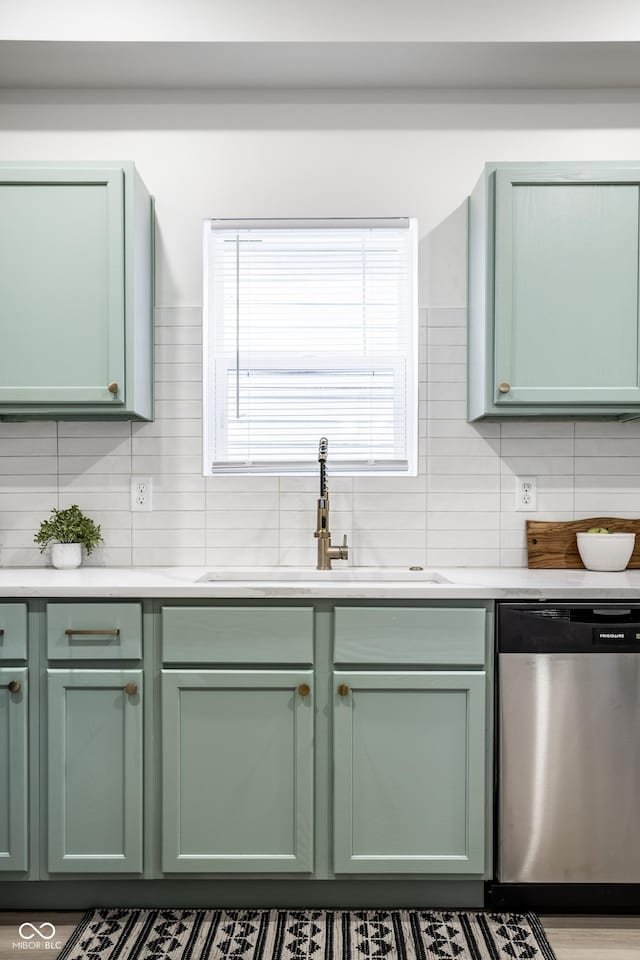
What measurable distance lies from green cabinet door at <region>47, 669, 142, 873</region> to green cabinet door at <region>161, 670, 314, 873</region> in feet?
0.32

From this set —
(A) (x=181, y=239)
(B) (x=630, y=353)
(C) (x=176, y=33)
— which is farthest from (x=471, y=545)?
(C) (x=176, y=33)

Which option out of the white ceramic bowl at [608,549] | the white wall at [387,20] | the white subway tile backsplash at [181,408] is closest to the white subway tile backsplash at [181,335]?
the white subway tile backsplash at [181,408]

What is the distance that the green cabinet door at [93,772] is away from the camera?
2.03 metres

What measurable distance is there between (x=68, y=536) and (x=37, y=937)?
1.22m

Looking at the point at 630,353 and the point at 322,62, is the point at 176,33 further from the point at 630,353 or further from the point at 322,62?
the point at 630,353

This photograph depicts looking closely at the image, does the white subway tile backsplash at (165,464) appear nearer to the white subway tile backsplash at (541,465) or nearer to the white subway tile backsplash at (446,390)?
the white subway tile backsplash at (446,390)

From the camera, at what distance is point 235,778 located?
2029mm

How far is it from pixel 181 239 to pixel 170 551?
117cm

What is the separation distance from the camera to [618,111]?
8.57ft

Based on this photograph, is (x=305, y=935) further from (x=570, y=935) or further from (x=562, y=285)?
(x=562, y=285)

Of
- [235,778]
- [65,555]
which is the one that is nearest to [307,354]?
[65,555]

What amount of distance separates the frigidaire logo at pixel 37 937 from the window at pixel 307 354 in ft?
5.03

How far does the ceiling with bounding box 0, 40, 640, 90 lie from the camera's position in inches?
92.0

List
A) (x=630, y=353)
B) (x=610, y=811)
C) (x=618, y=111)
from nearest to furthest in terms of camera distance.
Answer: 1. (x=610, y=811)
2. (x=630, y=353)
3. (x=618, y=111)
